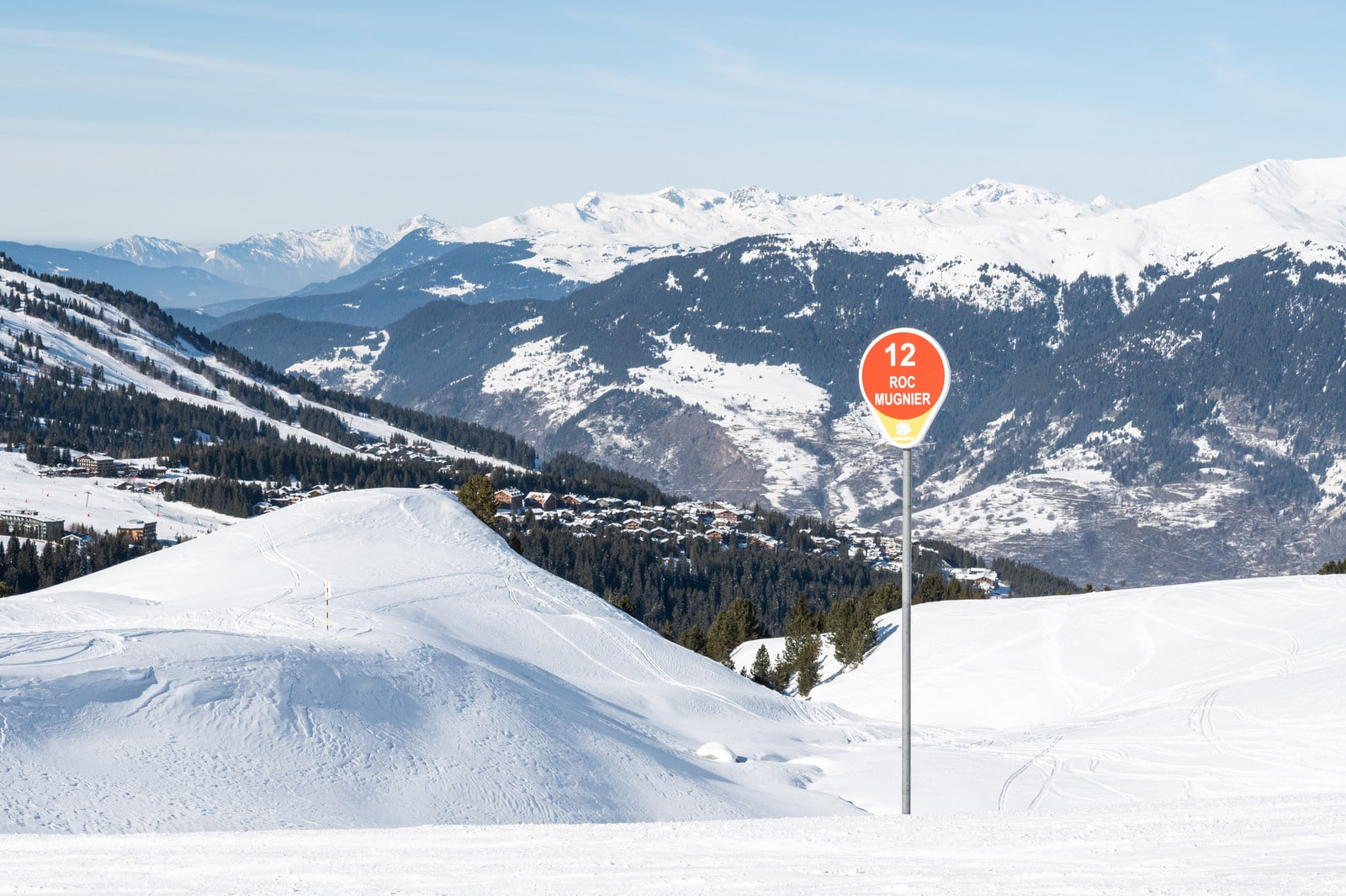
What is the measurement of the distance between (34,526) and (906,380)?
18125cm

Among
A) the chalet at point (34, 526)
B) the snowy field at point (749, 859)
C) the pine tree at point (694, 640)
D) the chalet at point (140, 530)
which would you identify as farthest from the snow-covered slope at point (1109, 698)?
the chalet at point (34, 526)

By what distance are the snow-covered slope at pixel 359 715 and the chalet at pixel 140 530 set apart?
124m

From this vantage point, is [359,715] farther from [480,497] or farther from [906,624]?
[480,497]

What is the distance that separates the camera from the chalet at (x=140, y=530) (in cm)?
17250

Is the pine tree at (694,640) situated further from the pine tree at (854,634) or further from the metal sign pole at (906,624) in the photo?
the metal sign pole at (906,624)

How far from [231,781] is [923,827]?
55.4ft

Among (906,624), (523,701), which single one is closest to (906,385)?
(906,624)

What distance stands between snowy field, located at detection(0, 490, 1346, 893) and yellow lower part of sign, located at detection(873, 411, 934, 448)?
5.36 meters

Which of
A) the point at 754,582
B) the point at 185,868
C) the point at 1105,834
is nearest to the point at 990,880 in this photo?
the point at 1105,834

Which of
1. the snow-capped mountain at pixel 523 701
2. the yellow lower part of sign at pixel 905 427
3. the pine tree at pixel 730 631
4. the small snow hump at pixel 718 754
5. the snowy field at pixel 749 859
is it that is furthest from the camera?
the pine tree at pixel 730 631

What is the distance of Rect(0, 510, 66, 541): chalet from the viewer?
547 ft

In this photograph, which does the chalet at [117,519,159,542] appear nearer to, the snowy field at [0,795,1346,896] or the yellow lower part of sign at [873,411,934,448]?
the snowy field at [0,795,1346,896]

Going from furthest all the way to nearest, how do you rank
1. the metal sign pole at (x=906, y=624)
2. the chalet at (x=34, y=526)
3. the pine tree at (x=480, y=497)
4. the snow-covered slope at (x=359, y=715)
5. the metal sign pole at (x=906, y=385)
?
the chalet at (x=34, y=526) < the pine tree at (x=480, y=497) < the snow-covered slope at (x=359, y=715) < the metal sign pole at (x=906, y=624) < the metal sign pole at (x=906, y=385)

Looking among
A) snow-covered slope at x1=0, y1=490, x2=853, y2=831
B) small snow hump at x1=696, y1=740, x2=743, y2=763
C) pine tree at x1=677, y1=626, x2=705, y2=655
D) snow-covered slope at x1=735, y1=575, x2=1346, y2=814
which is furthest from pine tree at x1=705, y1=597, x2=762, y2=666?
small snow hump at x1=696, y1=740, x2=743, y2=763
